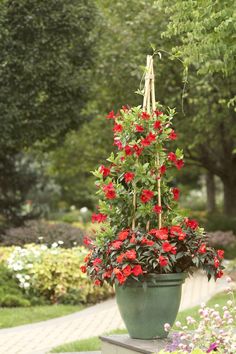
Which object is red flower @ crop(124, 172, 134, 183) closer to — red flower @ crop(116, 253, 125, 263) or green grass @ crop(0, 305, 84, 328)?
red flower @ crop(116, 253, 125, 263)

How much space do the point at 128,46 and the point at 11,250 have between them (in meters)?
6.70

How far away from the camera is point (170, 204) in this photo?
7.26 meters

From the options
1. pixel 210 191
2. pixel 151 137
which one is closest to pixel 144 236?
pixel 151 137

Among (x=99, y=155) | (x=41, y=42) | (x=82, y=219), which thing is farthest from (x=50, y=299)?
(x=82, y=219)

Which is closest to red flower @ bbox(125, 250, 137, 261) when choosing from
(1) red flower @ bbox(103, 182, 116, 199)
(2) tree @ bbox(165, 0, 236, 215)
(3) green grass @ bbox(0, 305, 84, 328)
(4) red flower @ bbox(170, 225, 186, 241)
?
(4) red flower @ bbox(170, 225, 186, 241)

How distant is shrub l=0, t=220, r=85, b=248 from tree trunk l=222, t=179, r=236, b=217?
7.03 metres

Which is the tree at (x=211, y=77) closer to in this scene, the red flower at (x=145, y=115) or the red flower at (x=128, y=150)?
the red flower at (x=145, y=115)

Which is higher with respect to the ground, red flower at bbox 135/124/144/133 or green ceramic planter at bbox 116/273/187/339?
red flower at bbox 135/124/144/133

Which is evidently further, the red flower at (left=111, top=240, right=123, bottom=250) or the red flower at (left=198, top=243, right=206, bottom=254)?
the red flower at (left=198, top=243, right=206, bottom=254)

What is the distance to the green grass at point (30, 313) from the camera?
35.4 ft

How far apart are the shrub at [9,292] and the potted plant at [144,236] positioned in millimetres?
5181

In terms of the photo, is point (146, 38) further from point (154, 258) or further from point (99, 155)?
point (154, 258)

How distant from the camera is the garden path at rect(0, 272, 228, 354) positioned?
357 inches

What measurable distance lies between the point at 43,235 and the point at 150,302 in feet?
31.3
